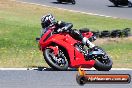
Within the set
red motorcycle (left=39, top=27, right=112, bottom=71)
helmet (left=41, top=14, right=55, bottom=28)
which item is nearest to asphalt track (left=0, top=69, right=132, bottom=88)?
red motorcycle (left=39, top=27, right=112, bottom=71)

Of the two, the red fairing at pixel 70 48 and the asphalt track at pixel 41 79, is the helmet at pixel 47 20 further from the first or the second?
the asphalt track at pixel 41 79

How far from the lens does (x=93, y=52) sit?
39.9 feet

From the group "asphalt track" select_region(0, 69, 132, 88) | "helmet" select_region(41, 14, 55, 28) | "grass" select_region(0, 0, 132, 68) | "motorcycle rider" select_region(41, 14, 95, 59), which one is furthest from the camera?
"grass" select_region(0, 0, 132, 68)

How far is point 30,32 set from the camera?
2225cm

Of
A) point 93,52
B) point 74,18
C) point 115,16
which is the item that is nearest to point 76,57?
point 93,52

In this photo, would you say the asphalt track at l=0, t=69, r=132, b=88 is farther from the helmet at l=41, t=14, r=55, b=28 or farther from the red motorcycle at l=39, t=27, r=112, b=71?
the helmet at l=41, t=14, r=55, b=28

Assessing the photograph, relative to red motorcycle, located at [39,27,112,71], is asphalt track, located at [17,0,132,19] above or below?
below

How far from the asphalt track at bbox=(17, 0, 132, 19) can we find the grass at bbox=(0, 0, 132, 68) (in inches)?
77.4

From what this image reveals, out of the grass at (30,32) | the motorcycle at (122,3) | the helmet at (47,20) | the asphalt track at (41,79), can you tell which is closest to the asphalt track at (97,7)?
the motorcycle at (122,3)

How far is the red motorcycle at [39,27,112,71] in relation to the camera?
474 inches

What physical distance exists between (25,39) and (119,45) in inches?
145

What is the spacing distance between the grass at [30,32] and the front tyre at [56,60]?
1.11 m

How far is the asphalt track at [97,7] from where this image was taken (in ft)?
108

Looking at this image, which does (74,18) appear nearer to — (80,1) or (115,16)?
(115,16)
